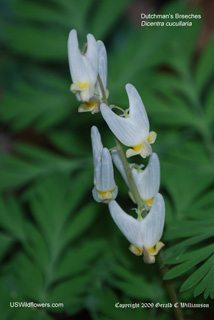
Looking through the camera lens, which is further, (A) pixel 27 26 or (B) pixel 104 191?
(A) pixel 27 26

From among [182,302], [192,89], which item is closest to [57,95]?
[192,89]

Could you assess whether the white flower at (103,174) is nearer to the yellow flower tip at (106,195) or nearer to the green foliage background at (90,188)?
the yellow flower tip at (106,195)

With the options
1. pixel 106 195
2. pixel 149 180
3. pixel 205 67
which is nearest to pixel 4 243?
pixel 106 195

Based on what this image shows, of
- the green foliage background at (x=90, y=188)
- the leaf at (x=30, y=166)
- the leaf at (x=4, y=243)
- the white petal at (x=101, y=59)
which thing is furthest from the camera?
the leaf at (x=30, y=166)

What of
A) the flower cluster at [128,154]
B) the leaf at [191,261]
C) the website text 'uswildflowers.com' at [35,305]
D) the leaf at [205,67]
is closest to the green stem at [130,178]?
the flower cluster at [128,154]

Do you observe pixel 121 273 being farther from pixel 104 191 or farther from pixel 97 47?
pixel 97 47

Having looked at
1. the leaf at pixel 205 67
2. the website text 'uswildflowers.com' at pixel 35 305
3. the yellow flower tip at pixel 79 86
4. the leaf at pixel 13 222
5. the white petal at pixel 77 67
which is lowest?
the website text 'uswildflowers.com' at pixel 35 305

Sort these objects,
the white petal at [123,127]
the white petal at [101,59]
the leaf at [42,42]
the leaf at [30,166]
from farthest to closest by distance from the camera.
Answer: the leaf at [42,42] → the leaf at [30,166] → the white petal at [101,59] → the white petal at [123,127]
